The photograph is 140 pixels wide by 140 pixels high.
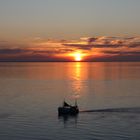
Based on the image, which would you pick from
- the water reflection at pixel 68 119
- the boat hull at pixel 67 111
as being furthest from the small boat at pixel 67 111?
the water reflection at pixel 68 119

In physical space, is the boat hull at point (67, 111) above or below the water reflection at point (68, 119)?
above

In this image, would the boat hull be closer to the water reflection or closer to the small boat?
the small boat

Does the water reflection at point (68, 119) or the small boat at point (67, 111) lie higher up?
A: the small boat at point (67, 111)

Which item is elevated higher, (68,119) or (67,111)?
(67,111)

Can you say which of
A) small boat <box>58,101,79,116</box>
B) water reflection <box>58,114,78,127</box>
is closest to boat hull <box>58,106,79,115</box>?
small boat <box>58,101,79,116</box>

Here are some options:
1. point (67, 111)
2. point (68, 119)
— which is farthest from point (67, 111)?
point (68, 119)

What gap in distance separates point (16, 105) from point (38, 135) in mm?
37260

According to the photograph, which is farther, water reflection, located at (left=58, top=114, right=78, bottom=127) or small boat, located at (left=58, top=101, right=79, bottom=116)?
small boat, located at (left=58, top=101, right=79, bottom=116)

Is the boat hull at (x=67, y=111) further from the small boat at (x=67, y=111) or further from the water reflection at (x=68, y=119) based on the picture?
the water reflection at (x=68, y=119)

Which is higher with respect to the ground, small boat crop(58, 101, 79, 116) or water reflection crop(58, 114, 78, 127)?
small boat crop(58, 101, 79, 116)

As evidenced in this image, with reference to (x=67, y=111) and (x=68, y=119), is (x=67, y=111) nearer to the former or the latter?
(x=67, y=111)

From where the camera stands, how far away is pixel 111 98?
119938mm

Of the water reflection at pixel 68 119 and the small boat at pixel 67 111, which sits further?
the small boat at pixel 67 111

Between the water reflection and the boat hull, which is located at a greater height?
the boat hull
